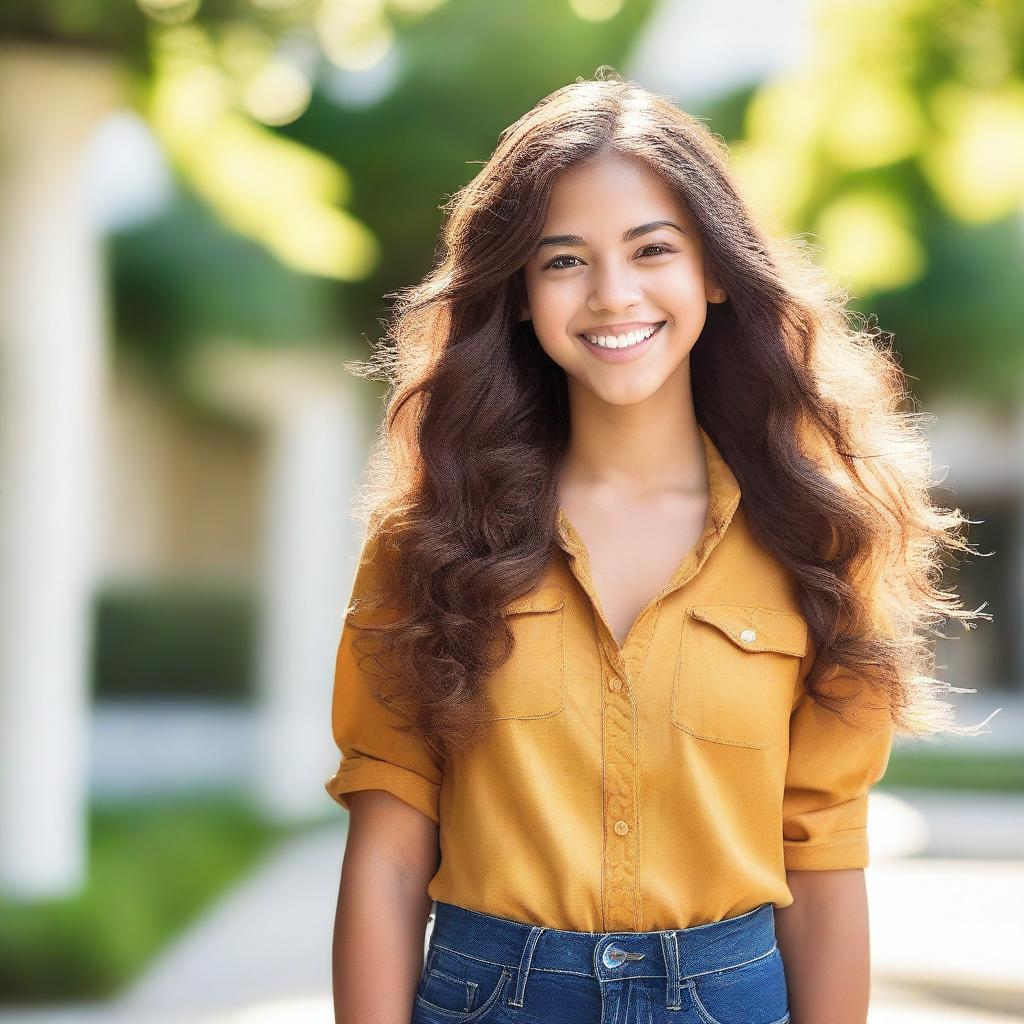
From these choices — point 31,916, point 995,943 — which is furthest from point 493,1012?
point 995,943

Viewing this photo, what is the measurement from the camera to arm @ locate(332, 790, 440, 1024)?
214 cm

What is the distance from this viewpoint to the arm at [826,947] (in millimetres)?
2145

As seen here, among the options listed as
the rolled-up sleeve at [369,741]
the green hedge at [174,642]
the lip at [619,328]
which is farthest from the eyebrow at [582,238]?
the green hedge at [174,642]

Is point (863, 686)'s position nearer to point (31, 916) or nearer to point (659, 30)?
point (31, 916)

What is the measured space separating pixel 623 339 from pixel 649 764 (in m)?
0.52

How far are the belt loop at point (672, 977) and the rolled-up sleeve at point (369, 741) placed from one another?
14.3 inches

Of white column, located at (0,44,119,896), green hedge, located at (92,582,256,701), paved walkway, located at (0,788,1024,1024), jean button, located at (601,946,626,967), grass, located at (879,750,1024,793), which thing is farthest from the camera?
grass, located at (879,750,1024,793)

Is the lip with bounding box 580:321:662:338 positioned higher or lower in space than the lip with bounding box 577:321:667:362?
higher

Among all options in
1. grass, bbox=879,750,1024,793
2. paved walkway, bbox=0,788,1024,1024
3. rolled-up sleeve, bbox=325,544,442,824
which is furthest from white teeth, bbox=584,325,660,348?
grass, bbox=879,750,1024,793

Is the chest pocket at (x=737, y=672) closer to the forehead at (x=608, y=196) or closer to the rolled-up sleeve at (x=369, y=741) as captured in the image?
the rolled-up sleeve at (x=369, y=741)

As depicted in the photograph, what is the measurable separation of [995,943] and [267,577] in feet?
15.0

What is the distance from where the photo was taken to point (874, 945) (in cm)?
622

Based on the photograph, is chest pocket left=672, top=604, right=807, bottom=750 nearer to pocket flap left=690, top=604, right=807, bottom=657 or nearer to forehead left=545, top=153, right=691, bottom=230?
pocket flap left=690, top=604, right=807, bottom=657

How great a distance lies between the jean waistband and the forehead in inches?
33.4
